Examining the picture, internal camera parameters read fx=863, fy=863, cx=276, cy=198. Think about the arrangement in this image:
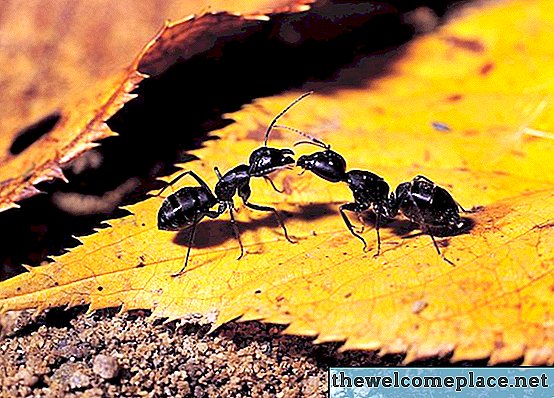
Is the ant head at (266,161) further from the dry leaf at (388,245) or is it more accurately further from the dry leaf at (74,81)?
the dry leaf at (74,81)

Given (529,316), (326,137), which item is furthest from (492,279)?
(326,137)

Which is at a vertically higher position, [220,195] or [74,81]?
[74,81]

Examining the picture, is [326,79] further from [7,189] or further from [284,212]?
[7,189]

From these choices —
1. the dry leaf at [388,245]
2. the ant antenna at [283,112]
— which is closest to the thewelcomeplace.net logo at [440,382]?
the dry leaf at [388,245]

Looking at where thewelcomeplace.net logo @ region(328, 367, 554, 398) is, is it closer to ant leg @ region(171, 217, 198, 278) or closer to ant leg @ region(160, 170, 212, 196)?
ant leg @ region(171, 217, 198, 278)

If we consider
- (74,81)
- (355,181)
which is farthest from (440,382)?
(74,81)

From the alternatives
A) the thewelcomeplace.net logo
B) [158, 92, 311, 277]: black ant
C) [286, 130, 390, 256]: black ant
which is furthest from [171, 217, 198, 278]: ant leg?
the thewelcomeplace.net logo

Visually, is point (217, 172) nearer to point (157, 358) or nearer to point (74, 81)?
point (157, 358)
